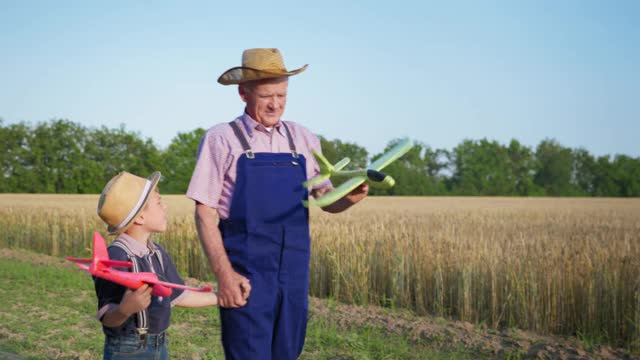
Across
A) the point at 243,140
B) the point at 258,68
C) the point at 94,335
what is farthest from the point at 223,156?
the point at 94,335

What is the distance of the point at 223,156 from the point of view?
2.80 meters

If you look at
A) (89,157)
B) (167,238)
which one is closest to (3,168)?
(89,157)

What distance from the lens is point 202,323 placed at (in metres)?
6.99

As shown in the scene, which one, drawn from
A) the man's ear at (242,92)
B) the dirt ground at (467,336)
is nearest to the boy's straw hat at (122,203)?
the man's ear at (242,92)

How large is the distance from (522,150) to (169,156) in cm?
3478

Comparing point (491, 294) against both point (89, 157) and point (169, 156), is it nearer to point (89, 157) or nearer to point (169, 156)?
point (89, 157)

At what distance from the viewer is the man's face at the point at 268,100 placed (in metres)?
2.85

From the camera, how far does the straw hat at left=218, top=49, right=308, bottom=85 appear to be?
2812mm

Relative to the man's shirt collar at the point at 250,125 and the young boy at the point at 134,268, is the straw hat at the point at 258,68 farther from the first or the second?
the young boy at the point at 134,268

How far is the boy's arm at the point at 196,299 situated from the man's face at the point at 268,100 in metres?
0.84

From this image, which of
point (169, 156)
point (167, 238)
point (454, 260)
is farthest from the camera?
point (169, 156)

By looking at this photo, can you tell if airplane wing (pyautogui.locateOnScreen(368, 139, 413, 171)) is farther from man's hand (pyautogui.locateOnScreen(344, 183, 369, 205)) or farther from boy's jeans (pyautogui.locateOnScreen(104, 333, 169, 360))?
boy's jeans (pyautogui.locateOnScreen(104, 333, 169, 360))

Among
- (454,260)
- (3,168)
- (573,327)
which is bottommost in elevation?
(573,327)

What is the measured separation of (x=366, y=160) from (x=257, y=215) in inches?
1656
